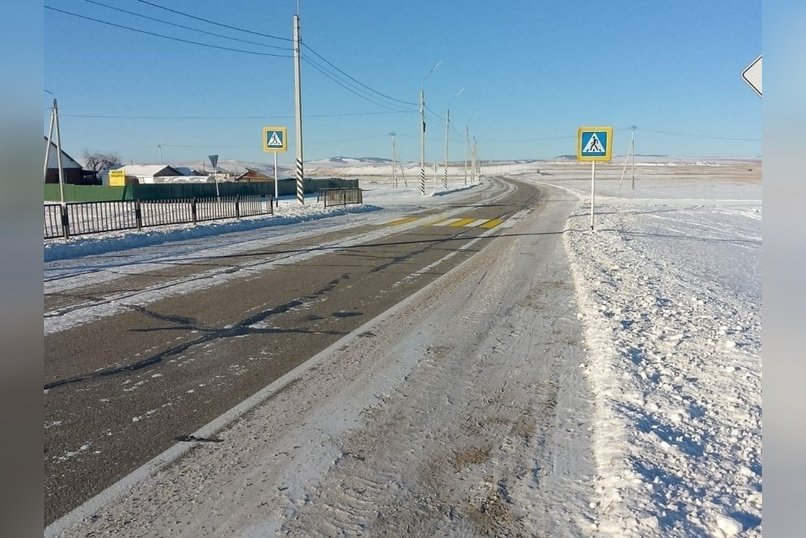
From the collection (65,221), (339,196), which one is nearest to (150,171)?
(339,196)

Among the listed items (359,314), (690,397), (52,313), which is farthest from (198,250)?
(690,397)

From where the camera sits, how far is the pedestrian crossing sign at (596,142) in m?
16.9

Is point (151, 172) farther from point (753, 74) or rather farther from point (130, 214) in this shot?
point (753, 74)

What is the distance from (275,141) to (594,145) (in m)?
19.4

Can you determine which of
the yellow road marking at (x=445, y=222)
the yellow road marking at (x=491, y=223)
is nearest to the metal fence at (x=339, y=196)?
the yellow road marking at (x=445, y=222)

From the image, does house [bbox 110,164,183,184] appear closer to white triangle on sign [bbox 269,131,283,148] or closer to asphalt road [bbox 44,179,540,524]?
white triangle on sign [bbox 269,131,283,148]

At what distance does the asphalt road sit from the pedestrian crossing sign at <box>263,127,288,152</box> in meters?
19.6

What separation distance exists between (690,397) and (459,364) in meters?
2.02

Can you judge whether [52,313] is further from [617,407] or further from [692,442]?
[692,442]

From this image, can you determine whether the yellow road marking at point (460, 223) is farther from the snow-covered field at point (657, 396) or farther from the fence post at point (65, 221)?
→ the fence post at point (65, 221)

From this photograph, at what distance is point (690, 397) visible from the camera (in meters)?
4.66

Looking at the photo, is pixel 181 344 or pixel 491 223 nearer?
pixel 181 344

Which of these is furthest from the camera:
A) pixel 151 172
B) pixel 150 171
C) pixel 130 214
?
pixel 150 171

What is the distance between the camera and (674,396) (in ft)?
15.3
